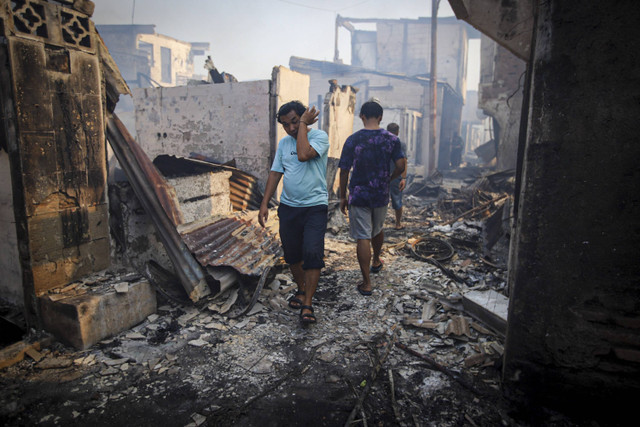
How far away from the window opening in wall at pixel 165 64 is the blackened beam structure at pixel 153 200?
32.1 meters

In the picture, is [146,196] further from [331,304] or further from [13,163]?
[331,304]

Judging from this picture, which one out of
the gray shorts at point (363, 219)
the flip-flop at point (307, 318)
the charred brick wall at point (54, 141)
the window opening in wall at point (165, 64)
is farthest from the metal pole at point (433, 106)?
the window opening in wall at point (165, 64)

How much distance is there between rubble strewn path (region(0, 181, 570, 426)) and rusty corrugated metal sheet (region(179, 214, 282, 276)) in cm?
41

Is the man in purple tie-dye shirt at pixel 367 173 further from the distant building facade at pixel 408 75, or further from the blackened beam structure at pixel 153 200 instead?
the distant building facade at pixel 408 75

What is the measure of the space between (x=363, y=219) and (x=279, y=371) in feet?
6.14

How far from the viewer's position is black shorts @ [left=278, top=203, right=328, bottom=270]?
3490 mm

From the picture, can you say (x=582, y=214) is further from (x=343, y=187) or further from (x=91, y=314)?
(x=91, y=314)

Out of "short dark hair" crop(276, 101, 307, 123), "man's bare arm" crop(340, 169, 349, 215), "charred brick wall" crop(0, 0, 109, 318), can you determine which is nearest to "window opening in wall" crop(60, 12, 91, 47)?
"charred brick wall" crop(0, 0, 109, 318)

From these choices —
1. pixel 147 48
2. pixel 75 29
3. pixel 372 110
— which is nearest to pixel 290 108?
pixel 372 110

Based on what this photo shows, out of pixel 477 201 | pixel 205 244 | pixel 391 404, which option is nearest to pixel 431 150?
pixel 477 201

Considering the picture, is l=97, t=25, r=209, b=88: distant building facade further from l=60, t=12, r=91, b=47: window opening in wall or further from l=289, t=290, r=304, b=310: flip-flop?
l=289, t=290, r=304, b=310: flip-flop

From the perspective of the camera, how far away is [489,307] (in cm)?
337

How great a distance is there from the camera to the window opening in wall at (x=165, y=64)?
3198 cm

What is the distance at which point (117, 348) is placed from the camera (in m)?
3.10
